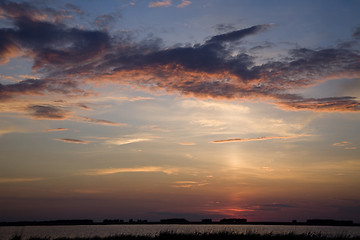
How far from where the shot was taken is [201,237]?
38.4 m

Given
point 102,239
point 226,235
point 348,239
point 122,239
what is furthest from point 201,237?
point 348,239

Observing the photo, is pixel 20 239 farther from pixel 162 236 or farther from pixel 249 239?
pixel 249 239

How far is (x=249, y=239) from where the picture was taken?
126 ft

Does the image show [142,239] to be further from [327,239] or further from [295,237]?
[327,239]

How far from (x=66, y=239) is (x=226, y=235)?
18.7 metres

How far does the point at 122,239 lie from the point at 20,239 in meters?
10.5

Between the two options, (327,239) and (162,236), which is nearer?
(327,239)

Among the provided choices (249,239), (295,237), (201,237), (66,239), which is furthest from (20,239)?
(295,237)

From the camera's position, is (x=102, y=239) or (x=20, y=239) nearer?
(x=20, y=239)

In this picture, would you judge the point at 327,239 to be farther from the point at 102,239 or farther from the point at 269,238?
the point at 102,239

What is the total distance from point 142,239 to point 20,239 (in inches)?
500

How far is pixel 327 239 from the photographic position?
37656mm

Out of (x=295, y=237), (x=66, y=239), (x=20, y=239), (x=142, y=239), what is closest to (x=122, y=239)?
(x=142, y=239)

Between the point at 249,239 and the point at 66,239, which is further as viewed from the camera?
the point at 66,239
